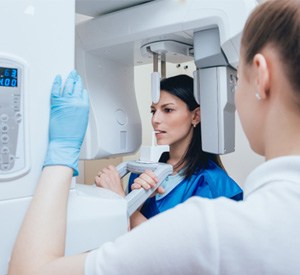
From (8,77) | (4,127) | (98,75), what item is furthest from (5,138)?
(98,75)

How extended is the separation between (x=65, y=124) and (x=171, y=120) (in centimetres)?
88

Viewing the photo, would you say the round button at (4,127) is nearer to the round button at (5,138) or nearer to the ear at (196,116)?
the round button at (5,138)

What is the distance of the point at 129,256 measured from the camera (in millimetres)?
487

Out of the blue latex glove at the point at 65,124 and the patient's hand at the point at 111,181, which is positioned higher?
the blue latex glove at the point at 65,124

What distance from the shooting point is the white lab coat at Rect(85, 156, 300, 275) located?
0.46 metres

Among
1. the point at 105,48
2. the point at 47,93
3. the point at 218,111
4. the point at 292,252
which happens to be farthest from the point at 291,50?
the point at 105,48

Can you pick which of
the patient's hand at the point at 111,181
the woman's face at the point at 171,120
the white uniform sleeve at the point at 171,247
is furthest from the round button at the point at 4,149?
the woman's face at the point at 171,120

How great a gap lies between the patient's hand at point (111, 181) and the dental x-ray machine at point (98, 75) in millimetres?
45

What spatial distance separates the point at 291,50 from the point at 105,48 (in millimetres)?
850

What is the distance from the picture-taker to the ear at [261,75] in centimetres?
52

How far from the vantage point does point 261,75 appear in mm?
524

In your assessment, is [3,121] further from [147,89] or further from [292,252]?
[147,89]

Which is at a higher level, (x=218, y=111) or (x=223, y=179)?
(x=218, y=111)

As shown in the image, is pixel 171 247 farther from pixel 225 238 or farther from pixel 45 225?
pixel 45 225
